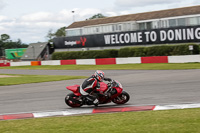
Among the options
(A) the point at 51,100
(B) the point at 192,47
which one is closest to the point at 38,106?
(A) the point at 51,100

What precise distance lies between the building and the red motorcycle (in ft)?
83.7

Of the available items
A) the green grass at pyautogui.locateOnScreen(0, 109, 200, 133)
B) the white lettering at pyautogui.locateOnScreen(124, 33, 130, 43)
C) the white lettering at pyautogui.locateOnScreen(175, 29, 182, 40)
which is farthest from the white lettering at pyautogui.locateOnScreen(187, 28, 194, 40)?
the green grass at pyautogui.locateOnScreen(0, 109, 200, 133)

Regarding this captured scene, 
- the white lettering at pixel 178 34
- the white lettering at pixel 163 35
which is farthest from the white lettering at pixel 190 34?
the white lettering at pixel 163 35

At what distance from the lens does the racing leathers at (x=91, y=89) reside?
10.1 m

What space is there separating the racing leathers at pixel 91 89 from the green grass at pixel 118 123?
4.19ft

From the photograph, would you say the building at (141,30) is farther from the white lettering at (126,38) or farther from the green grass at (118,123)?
the green grass at (118,123)

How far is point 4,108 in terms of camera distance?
11.3 meters

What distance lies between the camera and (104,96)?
10.3 metres

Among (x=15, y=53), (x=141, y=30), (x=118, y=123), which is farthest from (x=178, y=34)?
(x=15, y=53)

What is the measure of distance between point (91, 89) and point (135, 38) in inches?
1195

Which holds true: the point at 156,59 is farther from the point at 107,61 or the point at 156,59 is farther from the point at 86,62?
the point at 86,62

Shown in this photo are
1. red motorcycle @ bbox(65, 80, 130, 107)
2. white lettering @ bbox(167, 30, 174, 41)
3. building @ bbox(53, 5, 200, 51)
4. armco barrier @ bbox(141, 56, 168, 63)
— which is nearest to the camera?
red motorcycle @ bbox(65, 80, 130, 107)

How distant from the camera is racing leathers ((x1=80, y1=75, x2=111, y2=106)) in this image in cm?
1012

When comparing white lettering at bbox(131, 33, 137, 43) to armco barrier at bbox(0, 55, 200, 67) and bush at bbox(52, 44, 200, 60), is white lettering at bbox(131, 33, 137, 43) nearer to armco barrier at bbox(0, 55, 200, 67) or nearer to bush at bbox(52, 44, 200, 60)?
bush at bbox(52, 44, 200, 60)
